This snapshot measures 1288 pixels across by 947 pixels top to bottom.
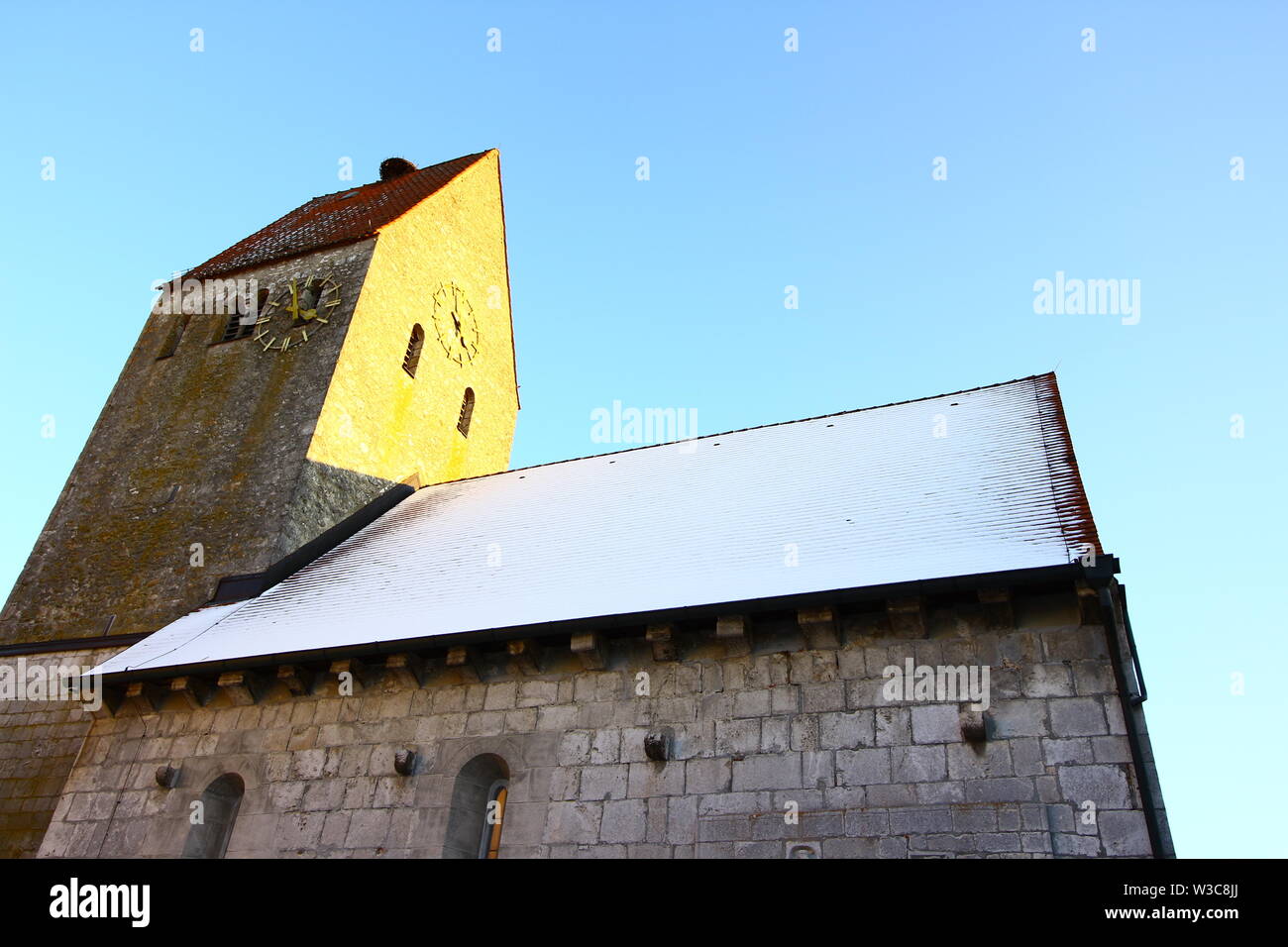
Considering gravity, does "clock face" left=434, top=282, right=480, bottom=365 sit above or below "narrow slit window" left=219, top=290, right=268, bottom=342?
above

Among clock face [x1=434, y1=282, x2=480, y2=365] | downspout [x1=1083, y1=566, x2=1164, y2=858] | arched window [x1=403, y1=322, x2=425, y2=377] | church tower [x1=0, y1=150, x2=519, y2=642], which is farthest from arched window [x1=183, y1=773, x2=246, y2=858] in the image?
clock face [x1=434, y1=282, x2=480, y2=365]

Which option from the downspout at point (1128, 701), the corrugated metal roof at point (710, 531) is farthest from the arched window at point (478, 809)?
the downspout at point (1128, 701)

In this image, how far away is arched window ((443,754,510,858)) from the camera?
8.41m

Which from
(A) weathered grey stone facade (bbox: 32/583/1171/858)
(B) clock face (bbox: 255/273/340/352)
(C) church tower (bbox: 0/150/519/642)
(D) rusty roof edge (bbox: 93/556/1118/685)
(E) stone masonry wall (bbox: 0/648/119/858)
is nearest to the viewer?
(A) weathered grey stone facade (bbox: 32/583/1171/858)

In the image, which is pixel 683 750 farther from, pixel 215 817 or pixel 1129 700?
pixel 215 817

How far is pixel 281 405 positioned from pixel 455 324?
4.43 meters

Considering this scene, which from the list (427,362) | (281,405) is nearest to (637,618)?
(281,405)

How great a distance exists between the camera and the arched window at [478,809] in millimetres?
8406

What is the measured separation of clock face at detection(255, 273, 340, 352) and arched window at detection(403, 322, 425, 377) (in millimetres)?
1536

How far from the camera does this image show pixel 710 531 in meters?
10.4

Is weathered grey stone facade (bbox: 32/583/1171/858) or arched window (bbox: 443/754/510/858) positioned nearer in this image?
weathered grey stone facade (bbox: 32/583/1171/858)

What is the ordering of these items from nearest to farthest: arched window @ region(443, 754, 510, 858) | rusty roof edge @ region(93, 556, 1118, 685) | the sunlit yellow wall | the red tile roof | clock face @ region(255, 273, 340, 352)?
rusty roof edge @ region(93, 556, 1118, 685) → arched window @ region(443, 754, 510, 858) → the sunlit yellow wall → clock face @ region(255, 273, 340, 352) → the red tile roof

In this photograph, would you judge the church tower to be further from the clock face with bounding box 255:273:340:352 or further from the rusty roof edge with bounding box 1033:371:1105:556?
the rusty roof edge with bounding box 1033:371:1105:556
